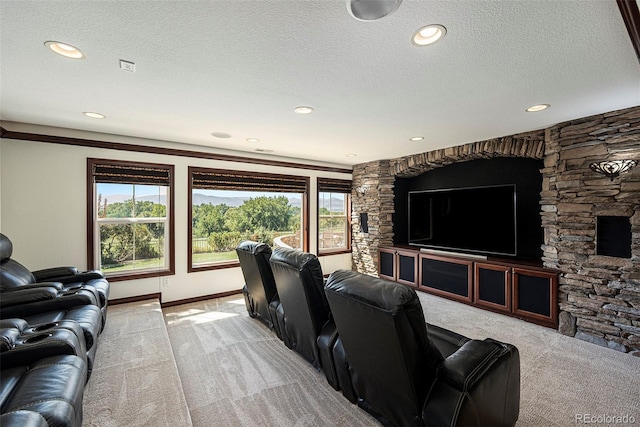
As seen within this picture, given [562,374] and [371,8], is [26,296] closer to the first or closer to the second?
[371,8]

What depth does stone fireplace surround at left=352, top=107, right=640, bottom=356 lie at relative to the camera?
2.73 metres

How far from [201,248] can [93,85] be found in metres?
2.81

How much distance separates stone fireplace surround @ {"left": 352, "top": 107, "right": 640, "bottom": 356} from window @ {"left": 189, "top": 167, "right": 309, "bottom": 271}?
365 cm

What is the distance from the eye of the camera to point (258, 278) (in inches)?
122

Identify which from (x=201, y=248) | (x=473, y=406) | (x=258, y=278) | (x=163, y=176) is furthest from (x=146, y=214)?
(x=473, y=406)

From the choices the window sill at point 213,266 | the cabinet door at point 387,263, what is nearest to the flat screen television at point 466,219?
the cabinet door at point 387,263

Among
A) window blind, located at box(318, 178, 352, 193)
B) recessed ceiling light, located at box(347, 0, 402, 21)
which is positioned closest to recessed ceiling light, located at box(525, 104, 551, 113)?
recessed ceiling light, located at box(347, 0, 402, 21)

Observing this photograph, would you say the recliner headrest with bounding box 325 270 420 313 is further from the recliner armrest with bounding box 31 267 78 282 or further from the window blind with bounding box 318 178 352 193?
the window blind with bounding box 318 178 352 193

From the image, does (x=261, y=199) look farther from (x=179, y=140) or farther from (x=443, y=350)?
(x=443, y=350)

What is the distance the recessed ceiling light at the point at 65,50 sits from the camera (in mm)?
1654

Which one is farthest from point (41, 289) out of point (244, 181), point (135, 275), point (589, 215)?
point (589, 215)

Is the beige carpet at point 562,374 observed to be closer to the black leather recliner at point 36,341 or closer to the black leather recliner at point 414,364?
the black leather recliner at point 414,364

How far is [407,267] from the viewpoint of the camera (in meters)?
5.11

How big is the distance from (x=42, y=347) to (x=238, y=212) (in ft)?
11.8
